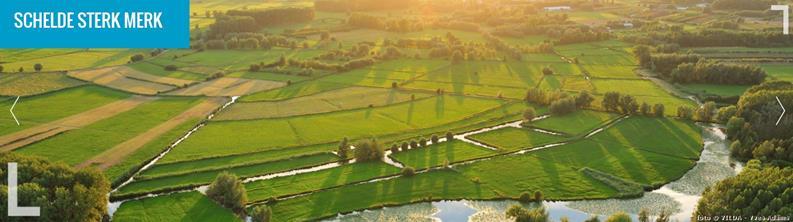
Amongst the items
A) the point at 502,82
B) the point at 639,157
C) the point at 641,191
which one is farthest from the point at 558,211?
the point at 502,82

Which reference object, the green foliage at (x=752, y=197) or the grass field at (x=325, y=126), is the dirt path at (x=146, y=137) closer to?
the grass field at (x=325, y=126)

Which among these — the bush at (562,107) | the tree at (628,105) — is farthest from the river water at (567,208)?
the bush at (562,107)

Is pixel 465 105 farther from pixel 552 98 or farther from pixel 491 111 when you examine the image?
pixel 552 98

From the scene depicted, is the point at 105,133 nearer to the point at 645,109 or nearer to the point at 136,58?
the point at 136,58

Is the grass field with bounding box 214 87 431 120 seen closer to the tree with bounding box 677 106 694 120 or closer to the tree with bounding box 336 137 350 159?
the tree with bounding box 336 137 350 159

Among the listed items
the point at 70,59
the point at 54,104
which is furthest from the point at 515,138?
the point at 70,59

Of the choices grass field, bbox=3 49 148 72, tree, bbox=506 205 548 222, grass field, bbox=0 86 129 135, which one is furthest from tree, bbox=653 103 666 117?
grass field, bbox=3 49 148 72
